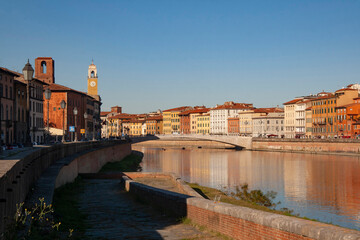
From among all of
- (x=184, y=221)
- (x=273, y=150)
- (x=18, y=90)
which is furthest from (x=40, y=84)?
(x=184, y=221)

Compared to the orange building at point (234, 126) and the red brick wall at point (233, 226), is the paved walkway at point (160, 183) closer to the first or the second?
the red brick wall at point (233, 226)

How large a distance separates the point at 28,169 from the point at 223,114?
155 m

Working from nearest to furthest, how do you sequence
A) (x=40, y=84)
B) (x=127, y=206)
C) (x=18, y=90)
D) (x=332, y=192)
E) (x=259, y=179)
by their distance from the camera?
1. (x=127, y=206)
2. (x=332, y=192)
3. (x=259, y=179)
4. (x=18, y=90)
5. (x=40, y=84)

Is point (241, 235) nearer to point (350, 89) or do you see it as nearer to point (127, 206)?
point (127, 206)

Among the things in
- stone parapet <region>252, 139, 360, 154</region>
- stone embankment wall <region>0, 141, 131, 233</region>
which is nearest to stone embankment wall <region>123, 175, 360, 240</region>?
stone embankment wall <region>0, 141, 131, 233</region>

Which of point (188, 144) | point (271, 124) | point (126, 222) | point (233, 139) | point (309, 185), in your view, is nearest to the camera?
point (126, 222)

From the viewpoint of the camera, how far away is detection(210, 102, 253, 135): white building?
550ft

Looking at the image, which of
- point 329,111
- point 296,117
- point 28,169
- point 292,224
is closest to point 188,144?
point 296,117

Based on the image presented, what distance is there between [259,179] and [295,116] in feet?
290

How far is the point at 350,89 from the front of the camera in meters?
106

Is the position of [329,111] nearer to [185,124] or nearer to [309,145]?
[309,145]

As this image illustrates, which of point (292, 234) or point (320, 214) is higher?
point (292, 234)

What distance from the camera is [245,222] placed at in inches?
413

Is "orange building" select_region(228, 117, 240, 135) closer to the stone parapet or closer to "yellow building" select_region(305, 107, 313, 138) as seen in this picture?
"yellow building" select_region(305, 107, 313, 138)
